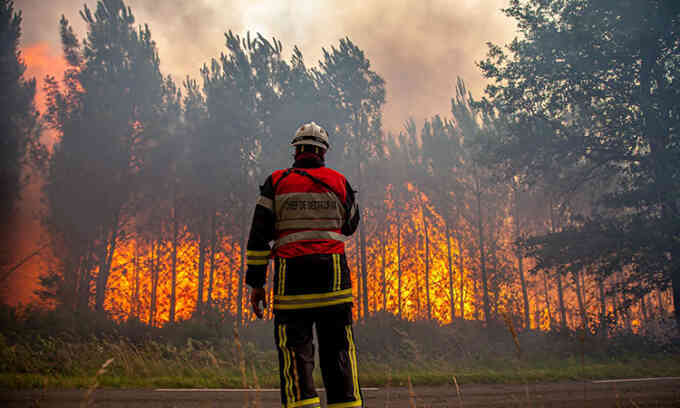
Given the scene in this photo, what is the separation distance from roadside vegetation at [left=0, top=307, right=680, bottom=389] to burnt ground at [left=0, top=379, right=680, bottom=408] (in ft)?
1.26

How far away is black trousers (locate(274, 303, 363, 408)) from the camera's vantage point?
263 cm

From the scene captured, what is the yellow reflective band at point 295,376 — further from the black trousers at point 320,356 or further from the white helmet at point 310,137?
the white helmet at point 310,137

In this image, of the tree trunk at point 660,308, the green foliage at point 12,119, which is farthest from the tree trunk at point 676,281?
the green foliage at point 12,119

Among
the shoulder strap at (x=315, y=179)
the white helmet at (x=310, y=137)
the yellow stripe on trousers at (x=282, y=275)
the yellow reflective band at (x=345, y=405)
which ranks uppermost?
the white helmet at (x=310, y=137)

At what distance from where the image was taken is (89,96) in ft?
66.9

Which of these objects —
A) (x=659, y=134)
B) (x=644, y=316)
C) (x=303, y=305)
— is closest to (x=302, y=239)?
(x=303, y=305)

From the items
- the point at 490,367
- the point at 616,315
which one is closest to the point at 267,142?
the point at 490,367

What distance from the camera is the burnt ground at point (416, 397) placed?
212 inches

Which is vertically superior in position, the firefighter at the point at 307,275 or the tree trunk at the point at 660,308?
the firefighter at the point at 307,275

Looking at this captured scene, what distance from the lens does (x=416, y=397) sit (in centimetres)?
600

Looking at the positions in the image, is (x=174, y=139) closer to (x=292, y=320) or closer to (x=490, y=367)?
(x=490, y=367)

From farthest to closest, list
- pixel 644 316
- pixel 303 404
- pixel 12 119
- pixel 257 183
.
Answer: pixel 644 316
pixel 257 183
pixel 12 119
pixel 303 404

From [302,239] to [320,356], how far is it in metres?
0.83

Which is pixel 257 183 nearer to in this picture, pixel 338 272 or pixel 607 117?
pixel 607 117
